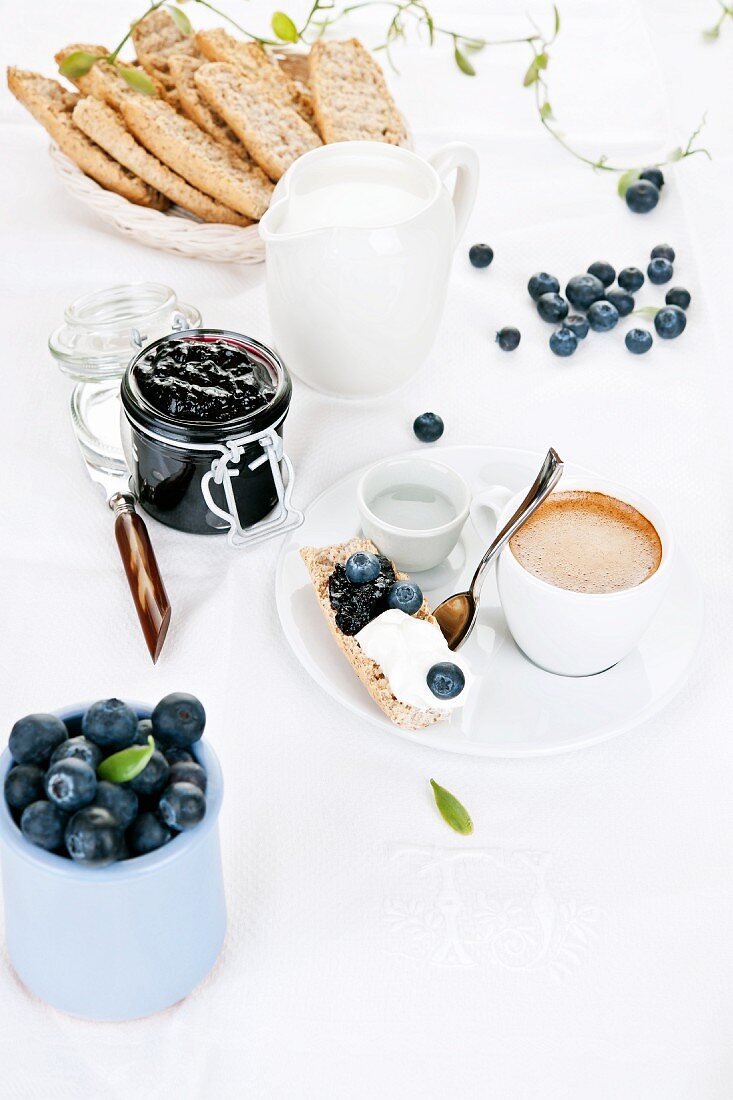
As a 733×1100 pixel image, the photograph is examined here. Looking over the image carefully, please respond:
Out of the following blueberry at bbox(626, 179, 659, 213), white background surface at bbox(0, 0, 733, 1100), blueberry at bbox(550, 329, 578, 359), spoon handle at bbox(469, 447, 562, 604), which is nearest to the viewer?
white background surface at bbox(0, 0, 733, 1100)

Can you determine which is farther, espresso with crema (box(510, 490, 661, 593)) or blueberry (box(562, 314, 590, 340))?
blueberry (box(562, 314, 590, 340))

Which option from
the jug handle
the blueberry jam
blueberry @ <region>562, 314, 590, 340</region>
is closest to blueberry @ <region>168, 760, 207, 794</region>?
the blueberry jam

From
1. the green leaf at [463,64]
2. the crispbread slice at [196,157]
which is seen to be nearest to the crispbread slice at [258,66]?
the crispbread slice at [196,157]

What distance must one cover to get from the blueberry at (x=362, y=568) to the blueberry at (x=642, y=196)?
105 cm

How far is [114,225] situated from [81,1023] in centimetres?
127

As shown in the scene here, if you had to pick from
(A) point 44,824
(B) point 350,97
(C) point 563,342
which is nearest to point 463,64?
(B) point 350,97

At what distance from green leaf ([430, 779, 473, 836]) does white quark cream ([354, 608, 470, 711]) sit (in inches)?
3.2

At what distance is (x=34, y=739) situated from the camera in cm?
77

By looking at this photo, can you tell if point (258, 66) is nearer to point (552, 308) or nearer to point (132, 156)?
point (132, 156)

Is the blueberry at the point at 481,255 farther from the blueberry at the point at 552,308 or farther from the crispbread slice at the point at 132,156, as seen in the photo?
the crispbread slice at the point at 132,156

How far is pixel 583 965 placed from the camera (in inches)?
36.7

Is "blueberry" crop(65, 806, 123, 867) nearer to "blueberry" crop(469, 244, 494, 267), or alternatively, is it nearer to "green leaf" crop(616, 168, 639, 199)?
"blueberry" crop(469, 244, 494, 267)

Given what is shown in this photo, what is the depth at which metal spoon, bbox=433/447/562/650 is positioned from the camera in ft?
3.68

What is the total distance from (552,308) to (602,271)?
140 millimetres
